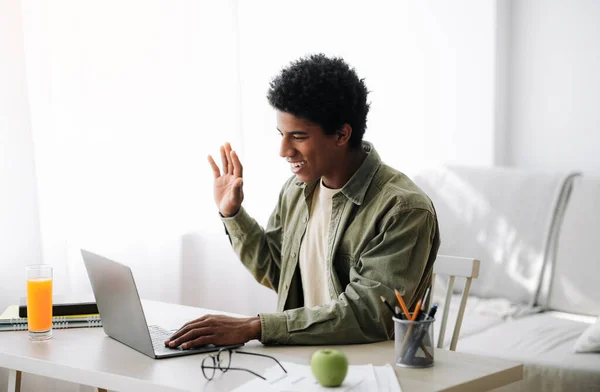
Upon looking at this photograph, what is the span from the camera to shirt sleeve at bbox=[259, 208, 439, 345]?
5.85ft

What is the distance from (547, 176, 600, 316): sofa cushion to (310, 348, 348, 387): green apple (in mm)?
1896

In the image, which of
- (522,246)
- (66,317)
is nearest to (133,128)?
(66,317)

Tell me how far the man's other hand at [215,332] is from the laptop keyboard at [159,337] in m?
0.01

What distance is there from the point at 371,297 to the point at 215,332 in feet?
1.10

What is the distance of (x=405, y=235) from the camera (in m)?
1.84

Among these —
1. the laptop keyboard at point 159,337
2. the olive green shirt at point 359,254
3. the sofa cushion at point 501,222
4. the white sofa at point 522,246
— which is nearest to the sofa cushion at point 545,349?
the white sofa at point 522,246

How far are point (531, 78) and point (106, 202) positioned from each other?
1889 mm

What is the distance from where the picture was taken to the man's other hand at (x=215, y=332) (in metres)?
1.75

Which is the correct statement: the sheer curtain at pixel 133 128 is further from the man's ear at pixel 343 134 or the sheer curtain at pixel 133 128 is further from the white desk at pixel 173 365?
the man's ear at pixel 343 134

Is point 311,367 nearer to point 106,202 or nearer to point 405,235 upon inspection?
point 405,235

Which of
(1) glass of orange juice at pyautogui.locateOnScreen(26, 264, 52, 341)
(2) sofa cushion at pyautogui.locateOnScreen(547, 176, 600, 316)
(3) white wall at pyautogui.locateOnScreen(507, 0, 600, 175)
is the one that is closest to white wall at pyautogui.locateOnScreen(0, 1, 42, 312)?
(1) glass of orange juice at pyautogui.locateOnScreen(26, 264, 52, 341)

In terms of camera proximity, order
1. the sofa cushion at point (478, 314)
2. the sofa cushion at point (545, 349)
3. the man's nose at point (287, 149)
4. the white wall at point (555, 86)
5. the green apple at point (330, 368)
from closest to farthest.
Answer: the green apple at point (330, 368) → the man's nose at point (287, 149) → the sofa cushion at point (545, 349) → the sofa cushion at point (478, 314) → the white wall at point (555, 86)

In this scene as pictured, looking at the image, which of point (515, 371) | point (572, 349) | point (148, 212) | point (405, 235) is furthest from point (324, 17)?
point (515, 371)

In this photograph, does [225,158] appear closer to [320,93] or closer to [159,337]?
[320,93]
